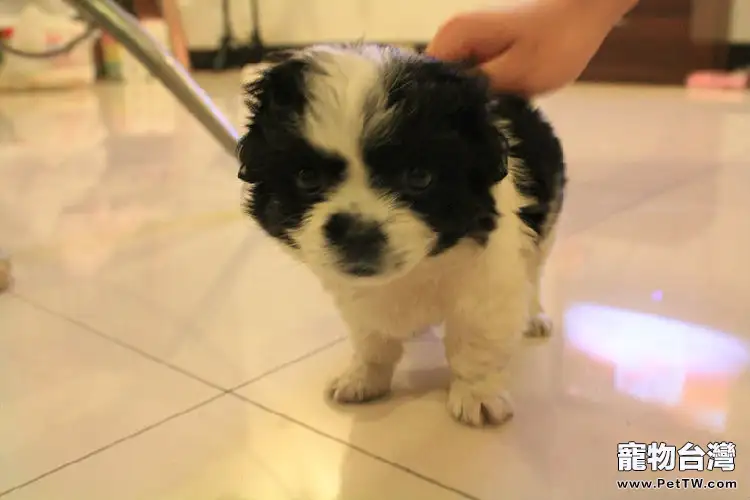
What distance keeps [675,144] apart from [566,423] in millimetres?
1891

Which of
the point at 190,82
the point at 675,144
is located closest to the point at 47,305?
the point at 190,82

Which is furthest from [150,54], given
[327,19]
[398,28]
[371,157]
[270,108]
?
[327,19]

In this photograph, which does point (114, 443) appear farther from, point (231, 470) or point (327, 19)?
point (327, 19)

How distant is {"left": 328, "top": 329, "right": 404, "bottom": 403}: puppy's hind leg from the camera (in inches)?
44.4

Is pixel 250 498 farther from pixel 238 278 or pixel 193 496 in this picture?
pixel 238 278

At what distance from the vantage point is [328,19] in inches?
209

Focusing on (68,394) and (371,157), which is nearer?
(371,157)

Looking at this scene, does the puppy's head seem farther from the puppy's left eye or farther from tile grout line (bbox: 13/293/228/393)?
tile grout line (bbox: 13/293/228/393)

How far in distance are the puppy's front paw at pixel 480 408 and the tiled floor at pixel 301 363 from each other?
2 cm

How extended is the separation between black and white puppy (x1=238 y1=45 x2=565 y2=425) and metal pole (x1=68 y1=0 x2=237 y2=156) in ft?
3.55

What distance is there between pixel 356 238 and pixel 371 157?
0.09 metres

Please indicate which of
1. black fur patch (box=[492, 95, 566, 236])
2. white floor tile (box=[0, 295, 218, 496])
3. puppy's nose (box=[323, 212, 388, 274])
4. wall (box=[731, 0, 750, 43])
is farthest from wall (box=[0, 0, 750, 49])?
puppy's nose (box=[323, 212, 388, 274])

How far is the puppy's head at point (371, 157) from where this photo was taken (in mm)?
862

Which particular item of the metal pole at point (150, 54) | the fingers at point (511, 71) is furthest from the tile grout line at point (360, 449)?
the metal pole at point (150, 54)
